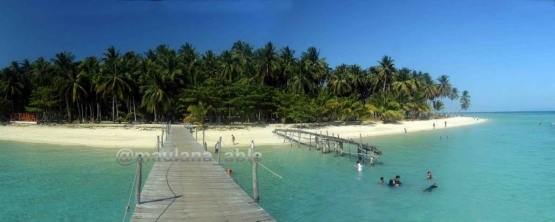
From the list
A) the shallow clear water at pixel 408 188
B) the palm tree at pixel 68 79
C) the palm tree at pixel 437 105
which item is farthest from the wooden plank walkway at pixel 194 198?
the palm tree at pixel 437 105

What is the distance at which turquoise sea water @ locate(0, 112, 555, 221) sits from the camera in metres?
15.5

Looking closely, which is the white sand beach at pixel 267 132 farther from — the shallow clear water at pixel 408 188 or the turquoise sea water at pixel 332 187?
the turquoise sea water at pixel 332 187

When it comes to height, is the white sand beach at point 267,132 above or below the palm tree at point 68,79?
below

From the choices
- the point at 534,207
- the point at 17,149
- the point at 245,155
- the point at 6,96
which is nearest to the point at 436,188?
the point at 534,207

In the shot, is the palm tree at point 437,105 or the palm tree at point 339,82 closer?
the palm tree at point 339,82

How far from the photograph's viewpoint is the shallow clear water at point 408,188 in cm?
1562

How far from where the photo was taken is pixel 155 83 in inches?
2108

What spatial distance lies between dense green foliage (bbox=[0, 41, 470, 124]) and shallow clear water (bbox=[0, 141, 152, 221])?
2005cm

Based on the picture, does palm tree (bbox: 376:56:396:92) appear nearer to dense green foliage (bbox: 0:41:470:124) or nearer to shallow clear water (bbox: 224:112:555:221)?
dense green foliage (bbox: 0:41:470:124)

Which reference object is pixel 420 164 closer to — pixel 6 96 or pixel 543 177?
pixel 543 177

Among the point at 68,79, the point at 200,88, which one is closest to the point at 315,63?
the point at 200,88

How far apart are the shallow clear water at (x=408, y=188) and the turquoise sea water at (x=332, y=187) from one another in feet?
0.14

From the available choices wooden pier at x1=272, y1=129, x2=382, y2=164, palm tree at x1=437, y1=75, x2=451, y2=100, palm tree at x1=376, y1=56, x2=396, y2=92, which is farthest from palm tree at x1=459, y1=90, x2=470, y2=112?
wooden pier at x1=272, y1=129, x2=382, y2=164

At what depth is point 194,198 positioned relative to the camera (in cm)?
1259
